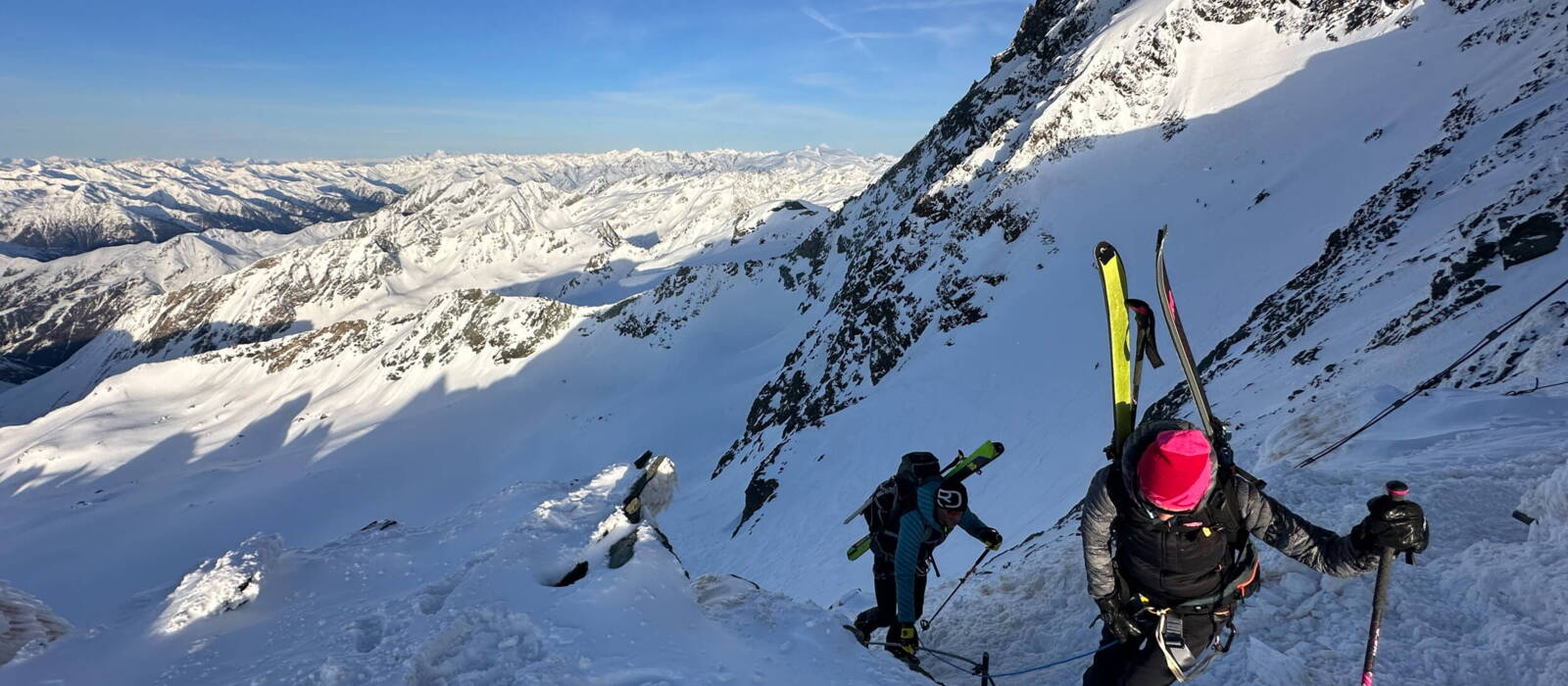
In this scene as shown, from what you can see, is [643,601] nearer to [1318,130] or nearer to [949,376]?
[949,376]

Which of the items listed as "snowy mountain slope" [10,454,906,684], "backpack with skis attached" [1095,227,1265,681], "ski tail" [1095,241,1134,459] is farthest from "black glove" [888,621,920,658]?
"ski tail" [1095,241,1134,459]

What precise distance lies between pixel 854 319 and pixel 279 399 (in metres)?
134

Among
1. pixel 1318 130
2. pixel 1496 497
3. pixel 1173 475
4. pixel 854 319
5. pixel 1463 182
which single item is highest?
pixel 1318 130

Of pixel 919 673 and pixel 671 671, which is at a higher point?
pixel 671 671

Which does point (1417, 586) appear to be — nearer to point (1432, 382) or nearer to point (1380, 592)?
point (1380, 592)

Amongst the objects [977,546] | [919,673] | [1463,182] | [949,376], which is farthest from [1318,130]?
[919,673]

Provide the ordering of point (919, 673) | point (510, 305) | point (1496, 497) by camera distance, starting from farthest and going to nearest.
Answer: point (510, 305) < point (919, 673) < point (1496, 497)

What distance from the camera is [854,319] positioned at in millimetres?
48656

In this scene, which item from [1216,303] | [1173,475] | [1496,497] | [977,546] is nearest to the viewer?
[1173,475]

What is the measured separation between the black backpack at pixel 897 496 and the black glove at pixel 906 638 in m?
0.80

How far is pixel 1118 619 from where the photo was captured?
4609 mm

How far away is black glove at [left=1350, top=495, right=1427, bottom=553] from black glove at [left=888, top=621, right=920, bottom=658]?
389cm

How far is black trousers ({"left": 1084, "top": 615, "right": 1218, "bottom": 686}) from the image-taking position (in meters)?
4.46

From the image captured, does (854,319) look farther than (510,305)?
No
